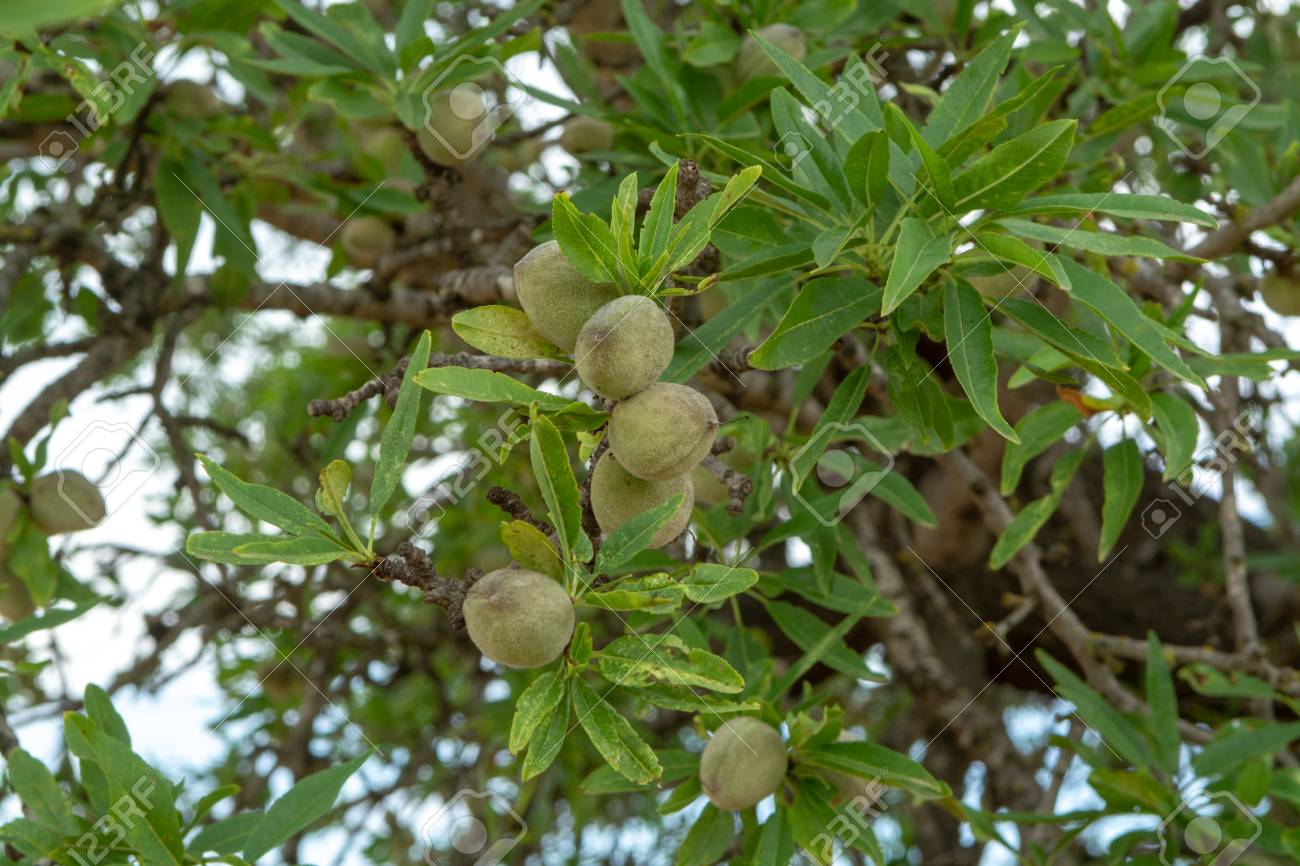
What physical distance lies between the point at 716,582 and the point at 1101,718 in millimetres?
1198

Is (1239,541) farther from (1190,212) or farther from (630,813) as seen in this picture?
(630,813)

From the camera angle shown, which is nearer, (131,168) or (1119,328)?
(1119,328)

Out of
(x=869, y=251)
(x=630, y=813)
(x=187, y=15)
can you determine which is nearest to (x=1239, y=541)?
(x=869, y=251)

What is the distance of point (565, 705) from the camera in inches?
54.4

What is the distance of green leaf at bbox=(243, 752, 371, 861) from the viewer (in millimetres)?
1701

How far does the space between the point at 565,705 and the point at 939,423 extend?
61cm

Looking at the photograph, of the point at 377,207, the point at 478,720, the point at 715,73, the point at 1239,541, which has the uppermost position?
the point at 377,207

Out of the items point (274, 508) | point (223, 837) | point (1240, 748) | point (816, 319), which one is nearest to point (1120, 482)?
point (1240, 748)

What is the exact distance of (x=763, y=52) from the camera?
7.16 feet

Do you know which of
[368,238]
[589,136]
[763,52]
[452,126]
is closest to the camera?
[763,52]

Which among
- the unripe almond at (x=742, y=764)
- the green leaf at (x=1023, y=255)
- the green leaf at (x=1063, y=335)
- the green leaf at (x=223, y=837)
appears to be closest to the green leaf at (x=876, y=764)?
the unripe almond at (x=742, y=764)

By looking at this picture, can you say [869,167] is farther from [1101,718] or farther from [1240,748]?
[1240,748]

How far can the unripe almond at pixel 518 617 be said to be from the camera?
1260 mm

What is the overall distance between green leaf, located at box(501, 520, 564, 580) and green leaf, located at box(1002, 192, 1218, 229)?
0.65 metres
